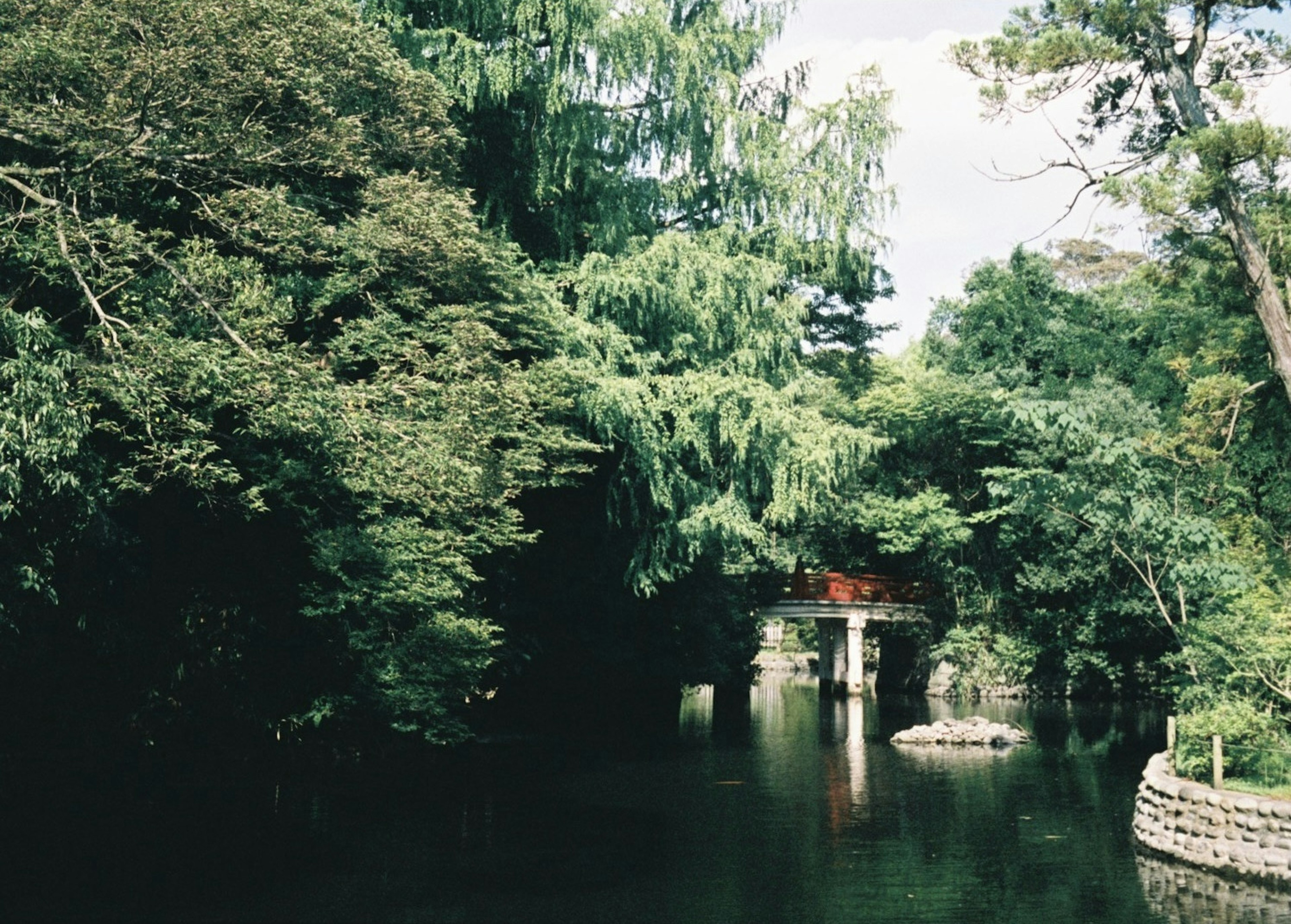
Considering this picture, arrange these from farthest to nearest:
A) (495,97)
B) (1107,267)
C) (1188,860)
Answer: (1107,267) → (495,97) → (1188,860)

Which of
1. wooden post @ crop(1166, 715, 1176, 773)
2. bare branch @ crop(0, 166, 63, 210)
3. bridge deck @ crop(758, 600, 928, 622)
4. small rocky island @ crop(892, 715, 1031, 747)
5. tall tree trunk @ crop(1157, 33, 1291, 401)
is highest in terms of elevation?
tall tree trunk @ crop(1157, 33, 1291, 401)

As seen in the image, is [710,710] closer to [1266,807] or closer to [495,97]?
[495,97]

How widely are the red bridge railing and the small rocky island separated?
14572 millimetres

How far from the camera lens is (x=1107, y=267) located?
208 feet

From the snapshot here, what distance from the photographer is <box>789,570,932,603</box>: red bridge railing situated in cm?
4169

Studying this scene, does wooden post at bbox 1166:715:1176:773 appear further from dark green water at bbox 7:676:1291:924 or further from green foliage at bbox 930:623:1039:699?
green foliage at bbox 930:623:1039:699

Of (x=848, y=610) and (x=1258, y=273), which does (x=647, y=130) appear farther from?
(x=848, y=610)

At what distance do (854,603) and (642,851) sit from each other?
92.8 ft

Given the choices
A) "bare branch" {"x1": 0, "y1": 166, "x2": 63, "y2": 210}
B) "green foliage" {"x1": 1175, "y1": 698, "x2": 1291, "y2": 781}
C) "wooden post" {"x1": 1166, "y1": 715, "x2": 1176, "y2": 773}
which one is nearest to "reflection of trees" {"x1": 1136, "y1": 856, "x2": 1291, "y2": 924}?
"green foliage" {"x1": 1175, "y1": 698, "x2": 1291, "y2": 781}

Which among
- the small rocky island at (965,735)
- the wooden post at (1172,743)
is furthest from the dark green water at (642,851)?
the small rocky island at (965,735)

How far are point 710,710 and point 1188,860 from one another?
26.0 m

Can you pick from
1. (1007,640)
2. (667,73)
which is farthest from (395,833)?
(1007,640)

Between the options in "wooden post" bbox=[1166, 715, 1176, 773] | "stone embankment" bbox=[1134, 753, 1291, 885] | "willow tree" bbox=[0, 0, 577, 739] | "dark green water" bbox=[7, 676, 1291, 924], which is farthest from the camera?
"wooden post" bbox=[1166, 715, 1176, 773]

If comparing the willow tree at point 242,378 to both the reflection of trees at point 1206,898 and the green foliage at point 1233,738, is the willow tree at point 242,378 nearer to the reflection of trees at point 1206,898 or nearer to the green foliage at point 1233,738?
the reflection of trees at point 1206,898
